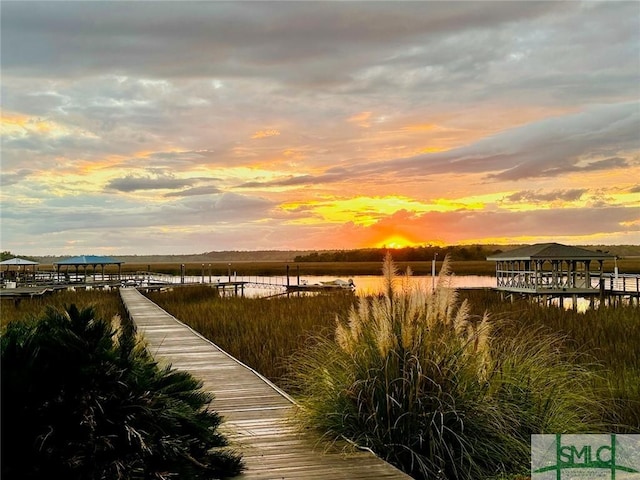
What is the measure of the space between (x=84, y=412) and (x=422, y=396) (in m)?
2.48

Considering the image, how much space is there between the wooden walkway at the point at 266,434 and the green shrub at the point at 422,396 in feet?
0.92

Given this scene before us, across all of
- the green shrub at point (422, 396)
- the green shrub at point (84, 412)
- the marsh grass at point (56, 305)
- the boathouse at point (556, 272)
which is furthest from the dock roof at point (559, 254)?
the green shrub at point (84, 412)

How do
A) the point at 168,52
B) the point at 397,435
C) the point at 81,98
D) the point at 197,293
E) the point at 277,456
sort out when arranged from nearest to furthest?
the point at 277,456 < the point at 397,435 < the point at 168,52 < the point at 81,98 < the point at 197,293

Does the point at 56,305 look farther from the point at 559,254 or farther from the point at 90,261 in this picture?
the point at 559,254

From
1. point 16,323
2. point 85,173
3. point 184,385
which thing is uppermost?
point 85,173

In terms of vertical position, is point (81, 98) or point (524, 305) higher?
point (81, 98)

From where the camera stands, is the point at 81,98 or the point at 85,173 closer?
the point at 81,98

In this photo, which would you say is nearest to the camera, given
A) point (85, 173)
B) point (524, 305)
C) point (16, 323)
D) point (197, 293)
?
point (16, 323)

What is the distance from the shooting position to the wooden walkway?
4215 millimetres

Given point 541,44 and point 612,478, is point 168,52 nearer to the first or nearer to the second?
point 541,44

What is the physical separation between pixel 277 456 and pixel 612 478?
2571 mm

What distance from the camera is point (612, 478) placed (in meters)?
5.04

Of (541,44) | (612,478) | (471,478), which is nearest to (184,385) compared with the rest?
(471,478)

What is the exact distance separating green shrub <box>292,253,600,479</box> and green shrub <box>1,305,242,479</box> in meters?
1.50
